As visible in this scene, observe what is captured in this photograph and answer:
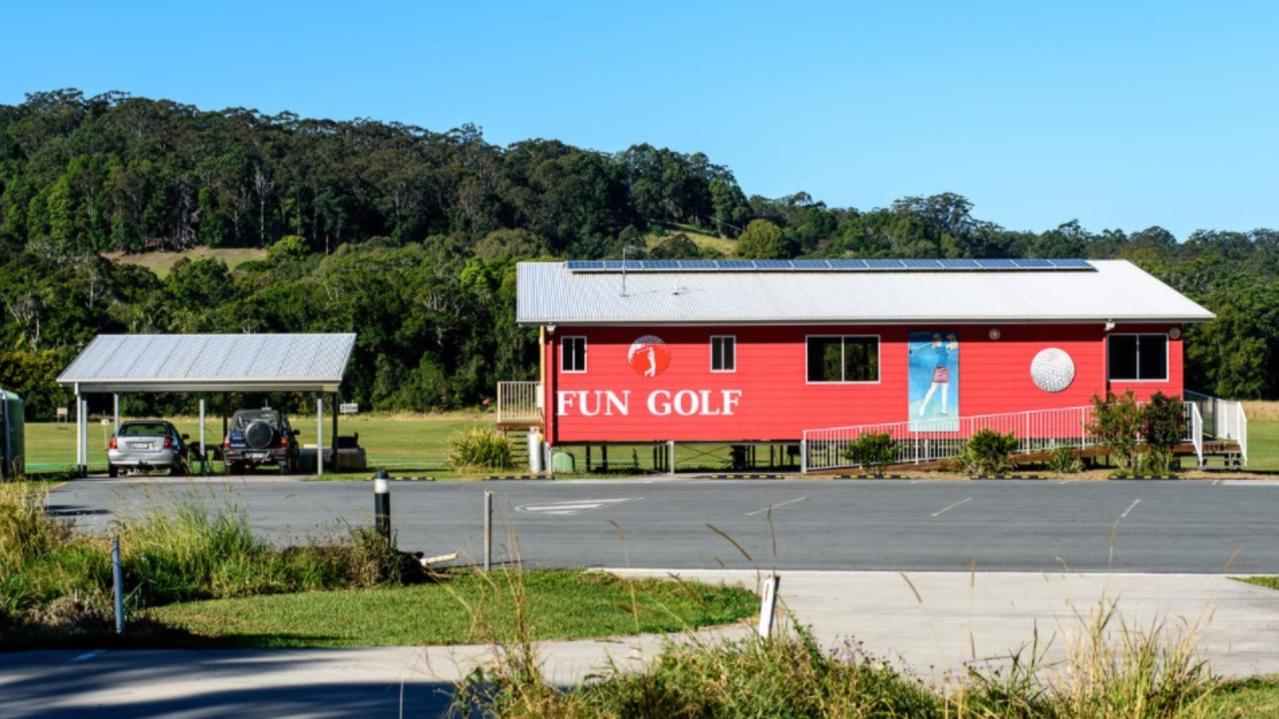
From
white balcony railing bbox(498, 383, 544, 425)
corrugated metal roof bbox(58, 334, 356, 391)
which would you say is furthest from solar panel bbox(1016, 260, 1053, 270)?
corrugated metal roof bbox(58, 334, 356, 391)

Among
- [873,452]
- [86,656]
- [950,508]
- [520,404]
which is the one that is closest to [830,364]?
[873,452]

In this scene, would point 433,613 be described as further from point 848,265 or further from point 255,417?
point 848,265

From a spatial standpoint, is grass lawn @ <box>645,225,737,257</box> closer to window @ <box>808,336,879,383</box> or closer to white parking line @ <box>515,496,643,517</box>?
window @ <box>808,336,879,383</box>

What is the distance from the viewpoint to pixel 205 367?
127 ft

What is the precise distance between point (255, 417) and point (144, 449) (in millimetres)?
3329

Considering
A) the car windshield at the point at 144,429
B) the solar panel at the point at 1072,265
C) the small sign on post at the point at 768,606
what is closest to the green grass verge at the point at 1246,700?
the small sign on post at the point at 768,606

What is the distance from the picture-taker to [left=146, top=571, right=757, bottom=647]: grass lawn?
40.1 feet

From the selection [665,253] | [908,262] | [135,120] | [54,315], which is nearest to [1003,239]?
[665,253]

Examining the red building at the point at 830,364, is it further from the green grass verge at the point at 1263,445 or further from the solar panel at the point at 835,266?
the green grass verge at the point at 1263,445

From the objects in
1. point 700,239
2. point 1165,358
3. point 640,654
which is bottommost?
point 640,654

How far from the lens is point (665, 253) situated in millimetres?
131875

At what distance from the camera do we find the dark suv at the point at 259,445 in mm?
37625

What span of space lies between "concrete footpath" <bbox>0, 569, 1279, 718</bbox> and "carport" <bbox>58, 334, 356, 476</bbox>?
2369cm

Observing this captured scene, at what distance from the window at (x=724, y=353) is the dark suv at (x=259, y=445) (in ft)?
35.7
